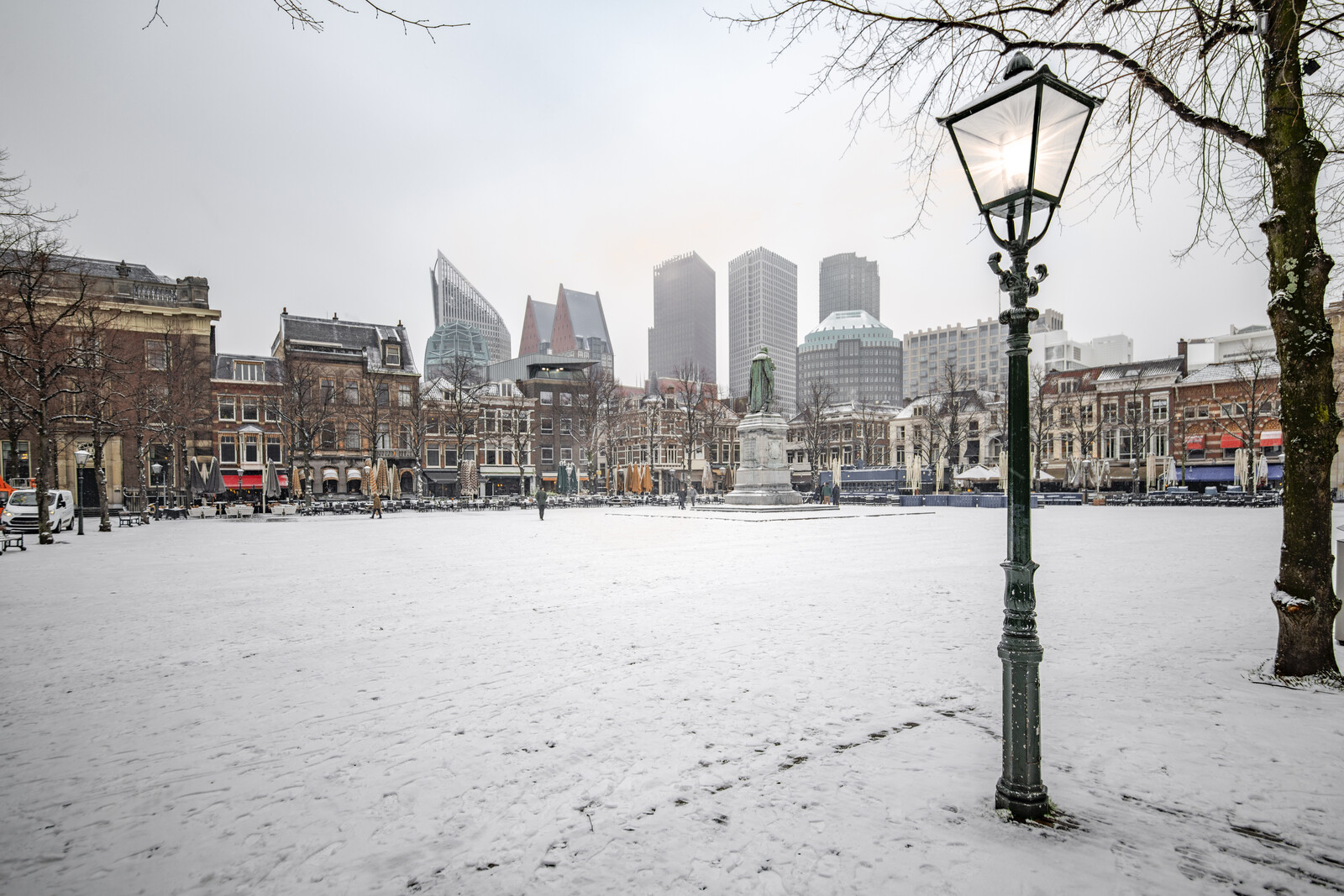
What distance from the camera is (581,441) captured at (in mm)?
66000

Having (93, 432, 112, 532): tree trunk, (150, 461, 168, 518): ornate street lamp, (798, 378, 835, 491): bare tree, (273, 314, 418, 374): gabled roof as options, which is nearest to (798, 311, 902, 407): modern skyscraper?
(798, 378, 835, 491): bare tree

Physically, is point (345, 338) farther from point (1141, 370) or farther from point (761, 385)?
point (1141, 370)

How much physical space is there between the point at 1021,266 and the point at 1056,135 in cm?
66

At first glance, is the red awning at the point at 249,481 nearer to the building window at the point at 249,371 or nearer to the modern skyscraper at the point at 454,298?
the building window at the point at 249,371

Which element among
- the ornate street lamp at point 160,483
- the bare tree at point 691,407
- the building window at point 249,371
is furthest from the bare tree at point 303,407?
the bare tree at point 691,407

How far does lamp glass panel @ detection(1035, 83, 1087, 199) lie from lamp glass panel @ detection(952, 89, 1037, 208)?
68 millimetres

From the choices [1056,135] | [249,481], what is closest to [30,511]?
[249,481]

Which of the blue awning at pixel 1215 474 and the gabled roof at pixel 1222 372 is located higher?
the gabled roof at pixel 1222 372

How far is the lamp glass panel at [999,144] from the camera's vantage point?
11.1 ft

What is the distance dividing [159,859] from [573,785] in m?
1.94

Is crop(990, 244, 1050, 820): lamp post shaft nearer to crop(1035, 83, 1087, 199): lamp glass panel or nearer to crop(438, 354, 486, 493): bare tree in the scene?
crop(1035, 83, 1087, 199): lamp glass panel

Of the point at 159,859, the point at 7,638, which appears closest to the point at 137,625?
the point at 7,638

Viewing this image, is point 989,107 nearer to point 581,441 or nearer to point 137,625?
point 137,625

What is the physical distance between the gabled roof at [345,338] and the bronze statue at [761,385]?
1514 inches
